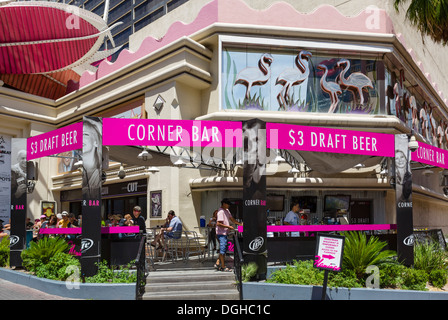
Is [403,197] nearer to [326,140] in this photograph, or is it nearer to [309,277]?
[326,140]

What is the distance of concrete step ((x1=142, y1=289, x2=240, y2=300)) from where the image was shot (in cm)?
918

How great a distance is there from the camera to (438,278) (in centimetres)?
1003

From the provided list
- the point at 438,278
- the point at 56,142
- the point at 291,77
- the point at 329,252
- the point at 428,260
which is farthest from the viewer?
the point at 291,77

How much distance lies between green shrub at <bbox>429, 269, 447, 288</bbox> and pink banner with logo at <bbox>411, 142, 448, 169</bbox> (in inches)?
134

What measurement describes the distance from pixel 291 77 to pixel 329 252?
10.4m

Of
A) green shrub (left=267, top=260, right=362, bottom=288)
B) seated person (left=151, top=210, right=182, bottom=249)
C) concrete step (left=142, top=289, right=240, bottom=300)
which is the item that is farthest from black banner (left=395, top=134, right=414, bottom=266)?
seated person (left=151, top=210, right=182, bottom=249)

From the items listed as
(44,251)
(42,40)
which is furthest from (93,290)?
(42,40)

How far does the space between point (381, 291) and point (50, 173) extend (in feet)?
69.0

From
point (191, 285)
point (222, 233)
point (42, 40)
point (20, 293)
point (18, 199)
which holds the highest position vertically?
point (42, 40)

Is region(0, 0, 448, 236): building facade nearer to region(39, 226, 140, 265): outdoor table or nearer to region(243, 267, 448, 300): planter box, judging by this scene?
region(39, 226, 140, 265): outdoor table

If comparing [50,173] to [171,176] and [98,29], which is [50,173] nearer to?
[98,29]

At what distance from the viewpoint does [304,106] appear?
17328 mm
